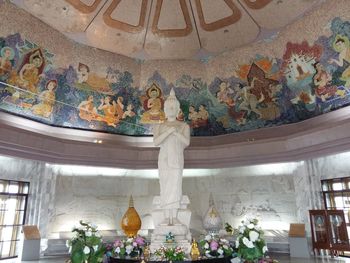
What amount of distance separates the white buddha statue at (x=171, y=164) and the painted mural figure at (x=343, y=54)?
6.58 meters

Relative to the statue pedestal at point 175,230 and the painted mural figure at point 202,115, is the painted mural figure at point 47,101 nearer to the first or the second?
the painted mural figure at point 202,115

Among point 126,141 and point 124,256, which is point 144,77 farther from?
point 124,256

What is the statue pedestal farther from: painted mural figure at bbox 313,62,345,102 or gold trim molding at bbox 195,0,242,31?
gold trim molding at bbox 195,0,242,31

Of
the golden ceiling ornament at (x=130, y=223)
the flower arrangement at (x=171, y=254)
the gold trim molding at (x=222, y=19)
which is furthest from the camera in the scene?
the gold trim molding at (x=222, y=19)

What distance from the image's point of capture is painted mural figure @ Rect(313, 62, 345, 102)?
10.7 m

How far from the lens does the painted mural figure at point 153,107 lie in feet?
44.9

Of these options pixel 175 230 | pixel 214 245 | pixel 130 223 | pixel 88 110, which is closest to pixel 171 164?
pixel 175 230

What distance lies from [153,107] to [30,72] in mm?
5241

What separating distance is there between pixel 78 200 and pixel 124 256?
6.12m

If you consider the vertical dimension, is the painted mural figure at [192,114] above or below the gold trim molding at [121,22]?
below

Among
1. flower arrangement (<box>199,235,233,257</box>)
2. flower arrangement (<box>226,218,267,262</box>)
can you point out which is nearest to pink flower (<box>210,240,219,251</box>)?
flower arrangement (<box>199,235,233,257</box>)

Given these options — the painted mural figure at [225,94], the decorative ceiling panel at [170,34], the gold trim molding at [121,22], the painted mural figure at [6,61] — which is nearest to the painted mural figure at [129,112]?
the decorative ceiling panel at [170,34]

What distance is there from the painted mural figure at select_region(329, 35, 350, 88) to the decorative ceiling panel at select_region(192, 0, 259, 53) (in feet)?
9.45

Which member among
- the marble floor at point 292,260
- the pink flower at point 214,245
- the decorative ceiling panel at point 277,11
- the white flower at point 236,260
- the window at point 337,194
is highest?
the decorative ceiling panel at point 277,11
